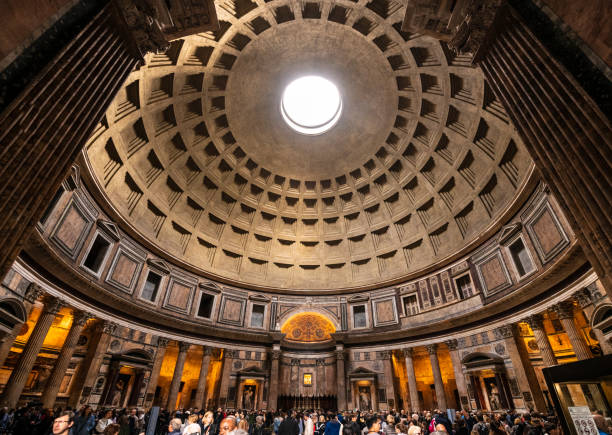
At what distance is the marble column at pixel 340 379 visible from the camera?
2136 centimetres

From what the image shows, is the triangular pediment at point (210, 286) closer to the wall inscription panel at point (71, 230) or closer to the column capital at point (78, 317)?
the column capital at point (78, 317)

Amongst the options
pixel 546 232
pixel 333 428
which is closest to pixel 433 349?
pixel 546 232

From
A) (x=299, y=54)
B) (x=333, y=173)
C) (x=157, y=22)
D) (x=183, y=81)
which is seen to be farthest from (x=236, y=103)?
(x=157, y=22)

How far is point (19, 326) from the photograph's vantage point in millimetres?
11859

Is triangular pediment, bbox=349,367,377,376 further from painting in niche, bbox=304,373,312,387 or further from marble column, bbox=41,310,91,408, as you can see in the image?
marble column, bbox=41,310,91,408

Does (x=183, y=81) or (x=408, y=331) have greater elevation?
(x=183, y=81)

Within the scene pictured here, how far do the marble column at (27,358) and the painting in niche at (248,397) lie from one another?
13539 mm

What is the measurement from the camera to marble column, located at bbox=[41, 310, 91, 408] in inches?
532

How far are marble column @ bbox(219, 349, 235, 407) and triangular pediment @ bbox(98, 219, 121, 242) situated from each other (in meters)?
11.6

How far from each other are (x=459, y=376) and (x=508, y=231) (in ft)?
31.5

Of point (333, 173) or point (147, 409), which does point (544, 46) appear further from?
point (147, 409)

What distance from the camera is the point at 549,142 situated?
19.9ft

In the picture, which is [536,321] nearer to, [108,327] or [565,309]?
[565,309]

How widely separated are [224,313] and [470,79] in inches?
962
